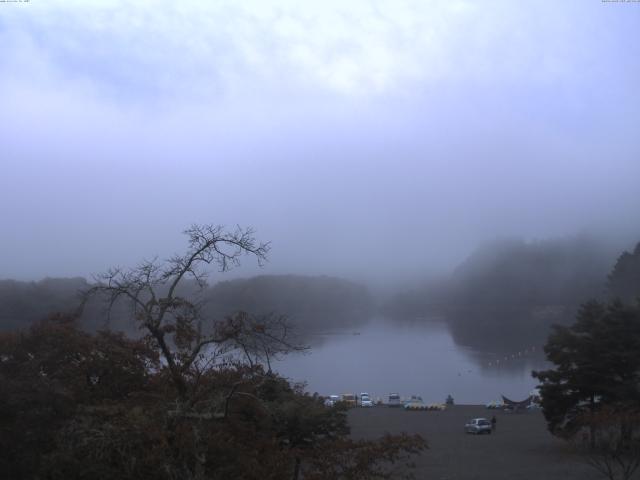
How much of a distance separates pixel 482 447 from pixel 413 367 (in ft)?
156

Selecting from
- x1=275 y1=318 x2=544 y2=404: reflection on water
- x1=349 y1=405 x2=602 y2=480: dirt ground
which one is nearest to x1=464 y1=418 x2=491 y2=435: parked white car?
x1=349 y1=405 x2=602 y2=480: dirt ground

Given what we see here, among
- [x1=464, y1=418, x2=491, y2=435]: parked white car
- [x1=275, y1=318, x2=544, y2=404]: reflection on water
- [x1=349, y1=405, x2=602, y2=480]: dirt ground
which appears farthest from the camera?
[x1=275, y1=318, x2=544, y2=404]: reflection on water

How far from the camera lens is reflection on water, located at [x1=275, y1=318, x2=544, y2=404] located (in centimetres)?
5188

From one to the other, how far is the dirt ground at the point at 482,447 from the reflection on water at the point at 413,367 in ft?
29.8

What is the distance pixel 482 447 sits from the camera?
22.5 meters

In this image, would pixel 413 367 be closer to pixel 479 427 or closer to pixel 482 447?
pixel 479 427

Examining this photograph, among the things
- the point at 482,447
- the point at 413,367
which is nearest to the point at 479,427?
the point at 482,447

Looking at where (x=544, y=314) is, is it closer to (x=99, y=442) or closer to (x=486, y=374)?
(x=486, y=374)

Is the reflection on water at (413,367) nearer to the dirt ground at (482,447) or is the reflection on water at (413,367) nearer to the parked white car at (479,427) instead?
the dirt ground at (482,447)

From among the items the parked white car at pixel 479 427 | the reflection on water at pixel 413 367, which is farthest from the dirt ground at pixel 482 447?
the reflection on water at pixel 413 367

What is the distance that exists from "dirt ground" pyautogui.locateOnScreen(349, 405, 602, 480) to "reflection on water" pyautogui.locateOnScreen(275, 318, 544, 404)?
9093 millimetres

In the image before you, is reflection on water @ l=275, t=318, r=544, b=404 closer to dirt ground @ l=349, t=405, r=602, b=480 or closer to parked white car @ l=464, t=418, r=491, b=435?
dirt ground @ l=349, t=405, r=602, b=480

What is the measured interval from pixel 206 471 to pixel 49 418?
1881mm

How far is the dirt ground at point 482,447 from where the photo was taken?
56.9 ft
